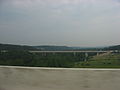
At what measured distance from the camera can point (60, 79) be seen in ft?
10.5

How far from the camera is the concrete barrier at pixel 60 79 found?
3.08 metres

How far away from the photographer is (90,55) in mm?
37594

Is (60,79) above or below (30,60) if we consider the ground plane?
above

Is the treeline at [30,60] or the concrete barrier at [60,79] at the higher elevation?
the concrete barrier at [60,79]

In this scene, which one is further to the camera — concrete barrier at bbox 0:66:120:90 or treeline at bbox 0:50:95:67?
treeline at bbox 0:50:95:67

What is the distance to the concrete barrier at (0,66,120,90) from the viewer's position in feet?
10.1

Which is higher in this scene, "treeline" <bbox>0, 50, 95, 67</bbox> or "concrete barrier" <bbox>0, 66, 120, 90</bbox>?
"concrete barrier" <bbox>0, 66, 120, 90</bbox>

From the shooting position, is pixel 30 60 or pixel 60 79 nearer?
pixel 60 79

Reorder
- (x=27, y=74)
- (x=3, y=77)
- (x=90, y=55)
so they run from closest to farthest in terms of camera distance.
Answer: (x=27, y=74)
(x=3, y=77)
(x=90, y=55)

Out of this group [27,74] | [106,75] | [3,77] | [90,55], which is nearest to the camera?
[106,75]

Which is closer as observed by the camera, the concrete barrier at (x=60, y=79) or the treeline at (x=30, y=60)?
the concrete barrier at (x=60, y=79)

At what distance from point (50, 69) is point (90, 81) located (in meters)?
0.64

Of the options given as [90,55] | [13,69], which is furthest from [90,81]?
[90,55]

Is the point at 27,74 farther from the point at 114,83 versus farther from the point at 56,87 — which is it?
the point at 114,83
